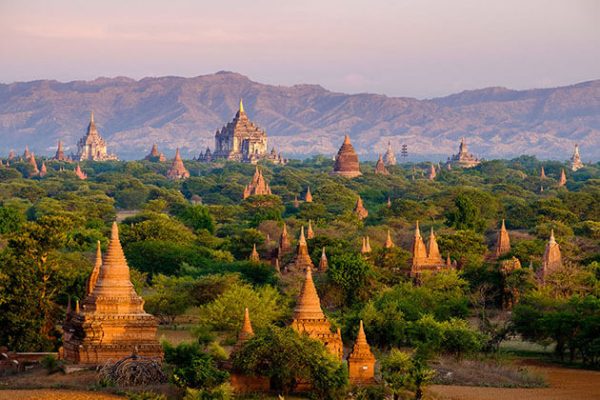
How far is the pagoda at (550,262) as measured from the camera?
5822cm

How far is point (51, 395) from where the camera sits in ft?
115

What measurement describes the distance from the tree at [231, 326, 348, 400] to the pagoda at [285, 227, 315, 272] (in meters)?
27.5

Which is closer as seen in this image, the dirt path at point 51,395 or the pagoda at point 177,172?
the dirt path at point 51,395

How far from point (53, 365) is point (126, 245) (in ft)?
110

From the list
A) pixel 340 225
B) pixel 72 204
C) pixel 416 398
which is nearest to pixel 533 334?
pixel 416 398

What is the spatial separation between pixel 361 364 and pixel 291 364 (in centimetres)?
240

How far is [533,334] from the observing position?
4903 centimetres

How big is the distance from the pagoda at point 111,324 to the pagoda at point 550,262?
71.3 ft

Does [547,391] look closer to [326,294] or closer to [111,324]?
[111,324]

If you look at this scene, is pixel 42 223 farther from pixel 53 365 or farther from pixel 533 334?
pixel 533 334

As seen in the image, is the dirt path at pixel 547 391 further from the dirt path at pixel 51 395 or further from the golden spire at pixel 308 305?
the dirt path at pixel 51 395

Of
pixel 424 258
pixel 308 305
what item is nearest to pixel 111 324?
pixel 308 305

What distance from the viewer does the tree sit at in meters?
35.7

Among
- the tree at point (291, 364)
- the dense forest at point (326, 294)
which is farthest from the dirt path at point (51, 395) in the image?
the tree at point (291, 364)
